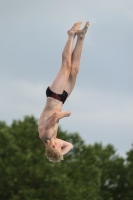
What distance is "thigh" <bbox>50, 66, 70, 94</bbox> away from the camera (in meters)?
16.8

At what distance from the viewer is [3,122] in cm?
4994

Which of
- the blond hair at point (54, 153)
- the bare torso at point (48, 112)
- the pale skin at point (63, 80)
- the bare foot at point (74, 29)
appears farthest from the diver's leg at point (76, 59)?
the blond hair at point (54, 153)

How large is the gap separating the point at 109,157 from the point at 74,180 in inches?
294

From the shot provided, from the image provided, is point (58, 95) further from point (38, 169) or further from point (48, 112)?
point (38, 169)

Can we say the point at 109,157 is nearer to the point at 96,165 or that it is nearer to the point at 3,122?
the point at 96,165

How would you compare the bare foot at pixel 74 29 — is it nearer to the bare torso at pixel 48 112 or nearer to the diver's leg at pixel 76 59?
the diver's leg at pixel 76 59

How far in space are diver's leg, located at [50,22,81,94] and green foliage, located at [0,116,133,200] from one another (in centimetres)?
2879

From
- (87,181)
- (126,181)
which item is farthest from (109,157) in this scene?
(87,181)

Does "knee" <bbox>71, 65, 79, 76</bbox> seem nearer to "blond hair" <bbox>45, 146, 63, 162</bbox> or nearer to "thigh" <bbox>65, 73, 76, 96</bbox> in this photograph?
"thigh" <bbox>65, 73, 76, 96</bbox>

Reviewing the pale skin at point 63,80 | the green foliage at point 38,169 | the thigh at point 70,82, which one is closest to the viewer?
the pale skin at point 63,80

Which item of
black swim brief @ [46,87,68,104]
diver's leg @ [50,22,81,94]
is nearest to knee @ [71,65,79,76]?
diver's leg @ [50,22,81,94]

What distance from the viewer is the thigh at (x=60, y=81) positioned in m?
16.8

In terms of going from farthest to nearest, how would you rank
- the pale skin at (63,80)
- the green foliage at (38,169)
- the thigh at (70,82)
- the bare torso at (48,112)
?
1. the green foliage at (38,169)
2. the thigh at (70,82)
3. the pale skin at (63,80)
4. the bare torso at (48,112)

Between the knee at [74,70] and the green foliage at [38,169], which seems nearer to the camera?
the knee at [74,70]
